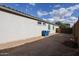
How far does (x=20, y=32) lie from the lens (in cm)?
1362

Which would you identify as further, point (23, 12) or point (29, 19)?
point (29, 19)

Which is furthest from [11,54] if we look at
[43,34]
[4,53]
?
[43,34]

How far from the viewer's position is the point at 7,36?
37.3 feet

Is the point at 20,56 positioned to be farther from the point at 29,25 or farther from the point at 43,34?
the point at 43,34

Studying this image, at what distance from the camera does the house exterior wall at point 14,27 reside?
1092cm

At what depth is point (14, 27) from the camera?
41.0 ft

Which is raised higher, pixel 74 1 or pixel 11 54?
pixel 74 1

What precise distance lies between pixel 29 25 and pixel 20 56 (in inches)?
325

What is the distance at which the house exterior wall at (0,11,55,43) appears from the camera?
35.8ft

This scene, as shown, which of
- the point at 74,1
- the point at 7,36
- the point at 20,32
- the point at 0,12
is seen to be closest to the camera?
the point at 74,1

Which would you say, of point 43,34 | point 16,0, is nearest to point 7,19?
point 16,0

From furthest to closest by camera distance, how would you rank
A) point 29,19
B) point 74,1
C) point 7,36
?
point 29,19, point 7,36, point 74,1

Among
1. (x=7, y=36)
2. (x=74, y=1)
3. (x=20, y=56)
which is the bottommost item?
(x=20, y=56)

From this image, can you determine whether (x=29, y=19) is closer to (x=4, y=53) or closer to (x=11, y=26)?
(x=11, y=26)
